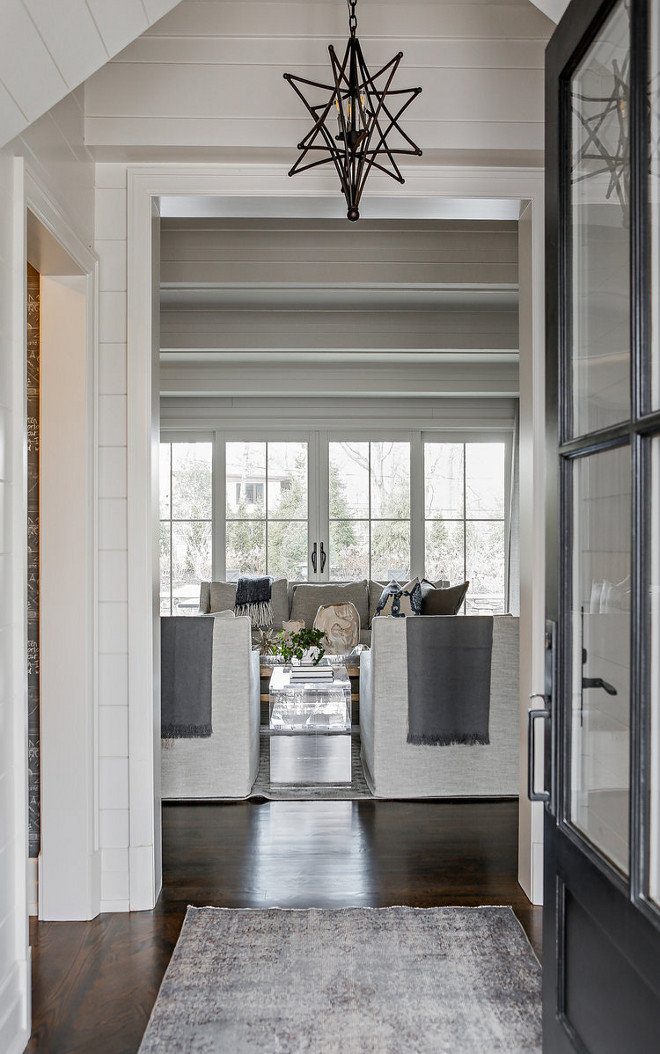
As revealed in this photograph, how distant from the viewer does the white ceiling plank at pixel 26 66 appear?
1608 millimetres

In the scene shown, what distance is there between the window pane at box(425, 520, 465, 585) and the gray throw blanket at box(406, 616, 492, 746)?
387 cm

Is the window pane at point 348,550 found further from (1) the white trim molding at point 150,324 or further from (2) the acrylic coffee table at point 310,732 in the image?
(1) the white trim molding at point 150,324

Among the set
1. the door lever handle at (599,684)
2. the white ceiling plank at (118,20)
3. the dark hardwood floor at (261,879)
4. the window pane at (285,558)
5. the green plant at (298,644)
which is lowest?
the dark hardwood floor at (261,879)

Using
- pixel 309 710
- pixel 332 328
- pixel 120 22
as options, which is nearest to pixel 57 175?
pixel 120 22

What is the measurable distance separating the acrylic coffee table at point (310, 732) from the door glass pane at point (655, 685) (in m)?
2.88

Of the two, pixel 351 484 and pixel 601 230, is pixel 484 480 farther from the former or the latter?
pixel 601 230

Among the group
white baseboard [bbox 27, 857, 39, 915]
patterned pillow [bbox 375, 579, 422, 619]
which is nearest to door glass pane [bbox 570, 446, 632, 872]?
white baseboard [bbox 27, 857, 39, 915]

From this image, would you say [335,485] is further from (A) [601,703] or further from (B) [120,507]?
(A) [601,703]

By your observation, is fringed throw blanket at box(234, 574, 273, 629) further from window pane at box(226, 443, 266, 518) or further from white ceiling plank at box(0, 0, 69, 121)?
white ceiling plank at box(0, 0, 69, 121)

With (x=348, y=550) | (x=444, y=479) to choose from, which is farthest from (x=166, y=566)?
(x=444, y=479)

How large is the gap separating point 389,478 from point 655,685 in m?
6.46

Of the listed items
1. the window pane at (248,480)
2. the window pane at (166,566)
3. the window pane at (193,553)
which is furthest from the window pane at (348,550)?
the window pane at (166,566)

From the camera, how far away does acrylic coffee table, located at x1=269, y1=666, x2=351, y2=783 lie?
4121 mm

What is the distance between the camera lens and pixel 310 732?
4.14m
